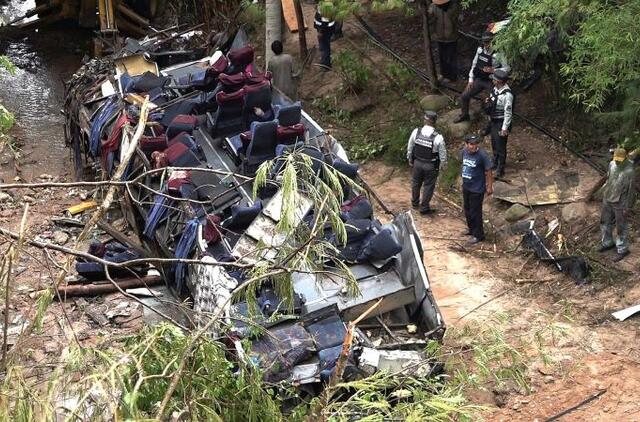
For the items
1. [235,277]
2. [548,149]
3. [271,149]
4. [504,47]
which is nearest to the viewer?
[235,277]

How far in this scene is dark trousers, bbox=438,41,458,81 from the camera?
14.0 meters

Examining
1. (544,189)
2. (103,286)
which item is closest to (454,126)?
(544,189)

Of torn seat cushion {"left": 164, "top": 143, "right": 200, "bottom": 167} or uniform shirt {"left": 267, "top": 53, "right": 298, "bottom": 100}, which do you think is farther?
uniform shirt {"left": 267, "top": 53, "right": 298, "bottom": 100}

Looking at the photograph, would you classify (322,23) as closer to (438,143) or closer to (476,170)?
(438,143)

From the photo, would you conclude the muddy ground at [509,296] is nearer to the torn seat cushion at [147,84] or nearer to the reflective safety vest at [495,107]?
the reflective safety vest at [495,107]

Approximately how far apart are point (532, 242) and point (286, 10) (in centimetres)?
696

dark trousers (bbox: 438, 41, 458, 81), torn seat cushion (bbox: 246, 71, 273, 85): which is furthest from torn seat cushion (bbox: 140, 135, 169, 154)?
dark trousers (bbox: 438, 41, 458, 81)

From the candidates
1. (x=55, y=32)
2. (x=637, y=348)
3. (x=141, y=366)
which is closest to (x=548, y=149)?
(x=637, y=348)

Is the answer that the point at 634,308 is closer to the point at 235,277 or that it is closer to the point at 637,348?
the point at 637,348

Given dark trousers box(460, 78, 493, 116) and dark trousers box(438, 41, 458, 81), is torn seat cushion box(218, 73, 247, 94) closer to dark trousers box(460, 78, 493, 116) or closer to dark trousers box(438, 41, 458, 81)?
dark trousers box(460, 78, 493, 116)

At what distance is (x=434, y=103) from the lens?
1361 cm

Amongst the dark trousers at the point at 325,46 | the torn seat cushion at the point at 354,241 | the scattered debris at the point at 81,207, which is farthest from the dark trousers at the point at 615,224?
the scattered debris at the point at 81,207

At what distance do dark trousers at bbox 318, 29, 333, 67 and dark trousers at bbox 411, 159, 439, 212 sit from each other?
441cm

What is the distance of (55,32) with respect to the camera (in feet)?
70.2
